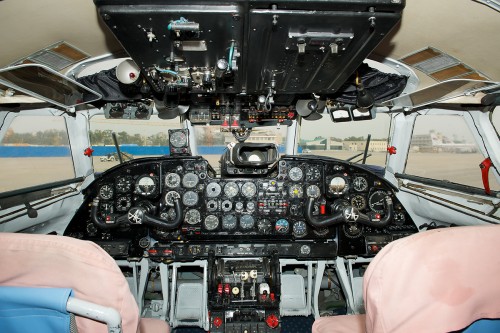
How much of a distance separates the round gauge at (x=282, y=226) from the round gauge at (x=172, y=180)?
1.43 meters

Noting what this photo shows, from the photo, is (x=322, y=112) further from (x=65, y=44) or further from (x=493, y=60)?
(x=65, y=44)

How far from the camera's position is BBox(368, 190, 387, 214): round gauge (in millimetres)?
4027

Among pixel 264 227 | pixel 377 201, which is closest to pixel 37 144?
pixel 264 227

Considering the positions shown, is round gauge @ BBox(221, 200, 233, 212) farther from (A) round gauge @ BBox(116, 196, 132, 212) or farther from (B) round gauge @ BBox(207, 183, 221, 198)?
(A) round gauge @ BBox(116, 196, 132, 212)

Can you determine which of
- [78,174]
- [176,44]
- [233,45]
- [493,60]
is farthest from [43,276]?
[78,174]

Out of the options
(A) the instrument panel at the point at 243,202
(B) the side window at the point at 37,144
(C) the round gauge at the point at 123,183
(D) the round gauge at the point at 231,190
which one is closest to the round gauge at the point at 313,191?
(A) the instrument panel at the point at 243,202

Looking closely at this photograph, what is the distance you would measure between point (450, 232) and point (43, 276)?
151 cm

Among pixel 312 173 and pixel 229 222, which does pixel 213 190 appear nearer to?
pixel 229 222

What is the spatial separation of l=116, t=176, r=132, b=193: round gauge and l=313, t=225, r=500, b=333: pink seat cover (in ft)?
11.4

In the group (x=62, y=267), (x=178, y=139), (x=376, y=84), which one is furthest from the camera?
(x=178, y=139)

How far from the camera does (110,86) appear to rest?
10.4 feet

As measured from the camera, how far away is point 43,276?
109 centimetres

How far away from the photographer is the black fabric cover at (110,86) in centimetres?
300

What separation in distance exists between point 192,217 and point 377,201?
2.49 meters
